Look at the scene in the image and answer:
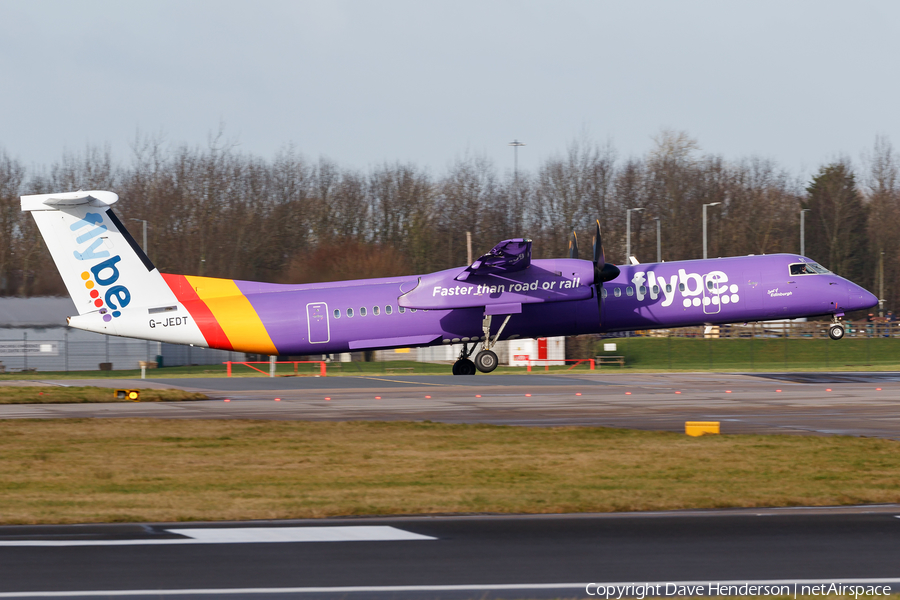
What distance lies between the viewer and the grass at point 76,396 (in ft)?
93.9

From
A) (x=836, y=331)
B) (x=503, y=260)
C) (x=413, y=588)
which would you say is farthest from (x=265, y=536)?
(x=836, y=331)

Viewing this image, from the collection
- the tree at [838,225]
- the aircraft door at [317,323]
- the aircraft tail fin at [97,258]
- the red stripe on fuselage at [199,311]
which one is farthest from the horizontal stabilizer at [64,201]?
the tree at [838,225]

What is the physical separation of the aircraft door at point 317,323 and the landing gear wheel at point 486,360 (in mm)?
5100

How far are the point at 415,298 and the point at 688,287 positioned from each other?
9.13 metres

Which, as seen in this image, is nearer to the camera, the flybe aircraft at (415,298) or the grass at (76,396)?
the grass at (76,396)

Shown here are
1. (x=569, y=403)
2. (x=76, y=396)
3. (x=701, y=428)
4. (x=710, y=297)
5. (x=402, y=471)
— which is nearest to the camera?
(x=402, y=471)

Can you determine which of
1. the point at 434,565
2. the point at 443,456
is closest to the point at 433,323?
the point at 443,456

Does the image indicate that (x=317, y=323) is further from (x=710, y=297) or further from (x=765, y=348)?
(x=765, y=348)

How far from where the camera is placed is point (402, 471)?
49.2 feet

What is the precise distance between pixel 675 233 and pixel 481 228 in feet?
57.1

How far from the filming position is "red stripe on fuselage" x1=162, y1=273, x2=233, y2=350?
3017cm

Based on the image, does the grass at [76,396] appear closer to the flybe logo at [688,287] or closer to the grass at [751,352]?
the flybe logo at [688,287]

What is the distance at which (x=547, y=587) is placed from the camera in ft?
25.7

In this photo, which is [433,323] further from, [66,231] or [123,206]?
[123,206]
